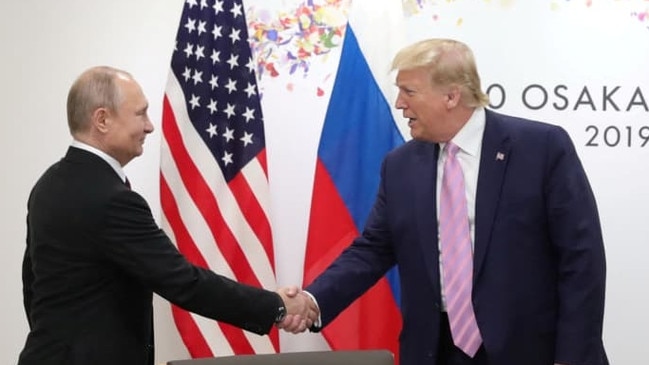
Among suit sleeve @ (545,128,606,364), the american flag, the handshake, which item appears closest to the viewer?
suit sleeve @ (545,128,606,364)

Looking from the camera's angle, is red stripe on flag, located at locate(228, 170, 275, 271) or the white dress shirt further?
red stripe on flag, located at locate(228, 170, 275, 271)

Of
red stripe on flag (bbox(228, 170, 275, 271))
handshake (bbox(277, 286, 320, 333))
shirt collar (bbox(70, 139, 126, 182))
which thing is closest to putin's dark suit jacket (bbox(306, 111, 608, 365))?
handshake (bbox(277, 286, 320, 333))

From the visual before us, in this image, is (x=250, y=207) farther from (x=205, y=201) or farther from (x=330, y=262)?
(x=330, y=262)

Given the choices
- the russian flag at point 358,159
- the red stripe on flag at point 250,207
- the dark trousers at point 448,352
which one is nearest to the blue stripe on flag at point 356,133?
the russian flag at point 358,159

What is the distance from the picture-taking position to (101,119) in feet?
7.59

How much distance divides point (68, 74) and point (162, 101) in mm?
435

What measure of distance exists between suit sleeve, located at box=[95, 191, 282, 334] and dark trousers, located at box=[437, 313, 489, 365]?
0.50 m

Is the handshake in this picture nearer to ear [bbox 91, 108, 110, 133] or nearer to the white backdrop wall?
the white backdrop wall

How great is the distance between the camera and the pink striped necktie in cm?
260

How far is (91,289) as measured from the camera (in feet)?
7.36

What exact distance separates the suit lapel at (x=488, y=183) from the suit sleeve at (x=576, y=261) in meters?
0.14

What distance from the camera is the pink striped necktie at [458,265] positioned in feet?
8.54

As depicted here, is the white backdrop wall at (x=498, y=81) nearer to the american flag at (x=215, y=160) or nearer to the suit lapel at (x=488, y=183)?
the american flag at (x=215, y=160)

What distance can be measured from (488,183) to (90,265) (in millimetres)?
1137
